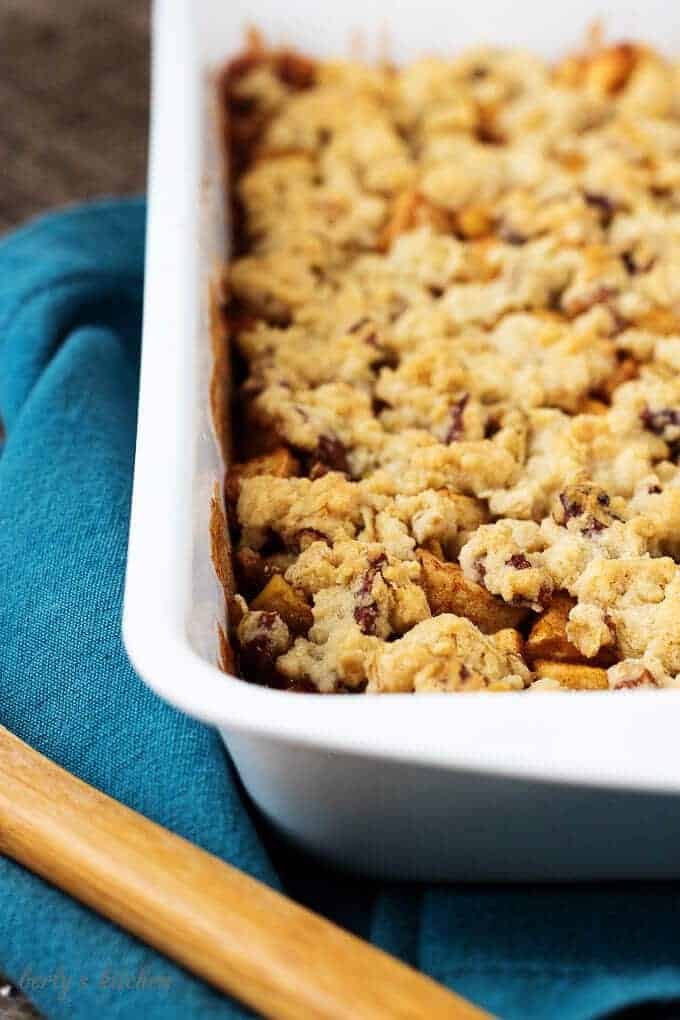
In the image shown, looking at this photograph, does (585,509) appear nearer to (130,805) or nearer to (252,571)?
(252,571)

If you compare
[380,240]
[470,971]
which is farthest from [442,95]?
[470,971]

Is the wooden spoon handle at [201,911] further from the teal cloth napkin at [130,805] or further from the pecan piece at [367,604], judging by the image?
the pecan piece at [367,604]

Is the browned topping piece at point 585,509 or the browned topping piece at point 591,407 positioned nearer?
the browned topping piece at point 585,509

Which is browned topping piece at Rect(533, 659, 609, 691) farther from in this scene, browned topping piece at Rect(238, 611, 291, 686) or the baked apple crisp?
browned topping piece at Rect(238, 611, 291, 686)

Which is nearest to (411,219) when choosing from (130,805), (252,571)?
(252,571)

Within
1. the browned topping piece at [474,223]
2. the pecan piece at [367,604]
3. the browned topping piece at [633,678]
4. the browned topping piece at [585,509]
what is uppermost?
the browned topping piece at [474,223]

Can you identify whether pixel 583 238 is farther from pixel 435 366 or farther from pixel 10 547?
pixel 10 547

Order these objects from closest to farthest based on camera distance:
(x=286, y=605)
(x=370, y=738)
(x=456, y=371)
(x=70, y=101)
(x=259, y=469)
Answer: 1. (x=370, y=738)
2. (x=286, y=605)
3. (x=259, y=469)
4. (x=456, y=371)
5. (x=70, y=101)

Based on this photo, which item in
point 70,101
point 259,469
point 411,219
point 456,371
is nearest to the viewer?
point 259,469

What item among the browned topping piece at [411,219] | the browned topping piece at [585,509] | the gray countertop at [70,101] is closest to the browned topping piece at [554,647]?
the browned topping piece at [585,509]
